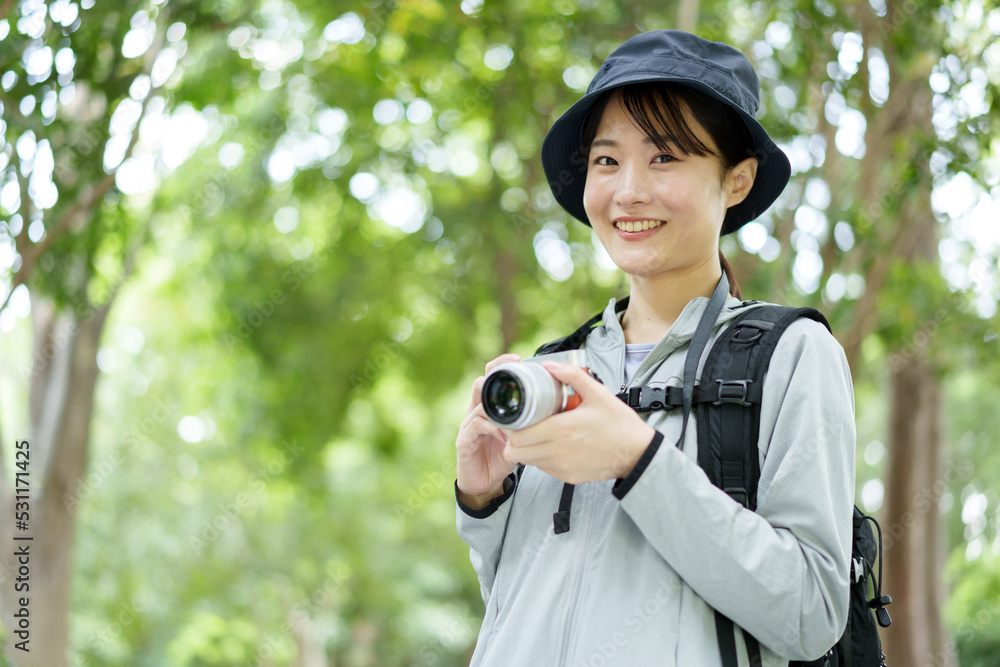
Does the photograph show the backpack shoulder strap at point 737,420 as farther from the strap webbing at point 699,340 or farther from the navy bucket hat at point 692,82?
the navy bucket hat at point 692,82

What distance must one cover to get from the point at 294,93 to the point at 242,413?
3.13 meters

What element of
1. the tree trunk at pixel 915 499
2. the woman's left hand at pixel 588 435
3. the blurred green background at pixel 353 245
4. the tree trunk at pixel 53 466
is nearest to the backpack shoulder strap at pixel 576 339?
the woman's left hand at pixel 588 435

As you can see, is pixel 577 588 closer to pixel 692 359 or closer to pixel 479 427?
pixel 479 427

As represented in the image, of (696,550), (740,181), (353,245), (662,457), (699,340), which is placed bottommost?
(696,550)

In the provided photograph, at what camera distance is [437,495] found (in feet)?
48.7

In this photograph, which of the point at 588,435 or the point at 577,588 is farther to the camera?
the point at 577,588

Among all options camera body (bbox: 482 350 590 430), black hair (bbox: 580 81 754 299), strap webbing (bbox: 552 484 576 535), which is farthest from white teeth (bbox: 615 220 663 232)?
strap webbing (bbox: 552 484 576 535)

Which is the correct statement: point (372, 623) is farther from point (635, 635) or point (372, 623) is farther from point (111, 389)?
point (635, 635)

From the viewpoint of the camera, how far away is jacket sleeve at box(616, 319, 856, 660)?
1242mm

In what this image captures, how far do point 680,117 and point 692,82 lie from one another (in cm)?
7

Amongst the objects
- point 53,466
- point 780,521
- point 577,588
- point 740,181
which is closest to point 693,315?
point 740,181

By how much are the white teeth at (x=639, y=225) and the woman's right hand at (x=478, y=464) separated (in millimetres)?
411

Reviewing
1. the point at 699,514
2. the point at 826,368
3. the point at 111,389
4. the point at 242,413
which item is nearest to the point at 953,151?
the point at 826,368

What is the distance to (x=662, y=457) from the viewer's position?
1.26 metres
